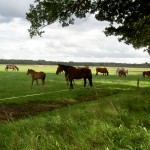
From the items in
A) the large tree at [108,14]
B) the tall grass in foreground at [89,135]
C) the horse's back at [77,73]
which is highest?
the large tree at [108,14]

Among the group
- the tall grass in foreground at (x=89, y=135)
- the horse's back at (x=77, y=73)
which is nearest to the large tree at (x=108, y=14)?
the horse's back at (x=77, y=73)

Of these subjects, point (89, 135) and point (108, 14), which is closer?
point (89, 135)

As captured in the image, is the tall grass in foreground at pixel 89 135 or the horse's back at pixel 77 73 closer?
the tall grass in foreground at pixel 89 135

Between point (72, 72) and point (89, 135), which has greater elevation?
point (72, 72)

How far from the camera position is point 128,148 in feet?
24.8

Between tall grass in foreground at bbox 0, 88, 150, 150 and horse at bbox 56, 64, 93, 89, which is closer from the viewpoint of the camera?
tall grass in foreground at bbox 0, 88, 150, 150

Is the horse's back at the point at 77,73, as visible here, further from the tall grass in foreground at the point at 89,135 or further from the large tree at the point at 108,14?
the tall grass in foreground at the point at 89,135

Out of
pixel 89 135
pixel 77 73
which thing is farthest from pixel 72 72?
pixel 89 135

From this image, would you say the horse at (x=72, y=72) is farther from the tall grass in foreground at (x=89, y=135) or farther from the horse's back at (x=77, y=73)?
the tall grass in foreground at (x=89, y=135)

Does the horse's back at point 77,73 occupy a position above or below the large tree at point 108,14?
below

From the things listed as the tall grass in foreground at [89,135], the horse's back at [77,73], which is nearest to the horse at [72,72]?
the horse's back at [77,73]

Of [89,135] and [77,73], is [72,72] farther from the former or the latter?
[89,135]

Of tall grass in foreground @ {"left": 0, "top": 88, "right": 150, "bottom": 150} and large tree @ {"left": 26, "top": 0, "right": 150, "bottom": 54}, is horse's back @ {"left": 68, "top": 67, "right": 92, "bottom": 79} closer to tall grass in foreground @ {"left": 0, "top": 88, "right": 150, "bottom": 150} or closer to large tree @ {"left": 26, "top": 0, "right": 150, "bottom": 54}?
large tree @ {"left": 26, "top": 0, "right": 150, "bottom": 54}

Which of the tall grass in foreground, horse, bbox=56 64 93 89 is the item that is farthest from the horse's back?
the tall grass in foreground
